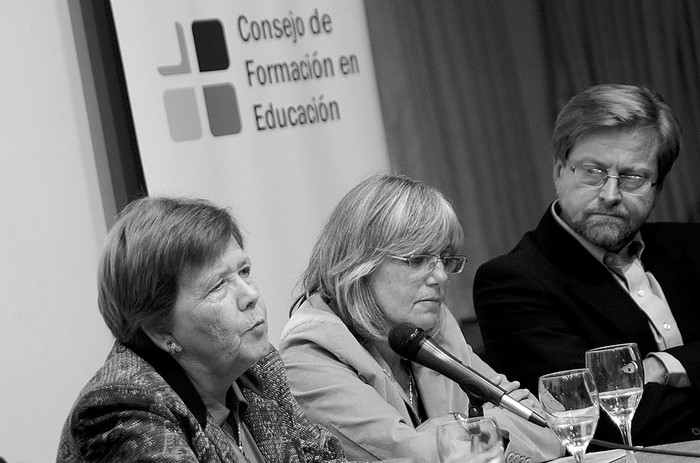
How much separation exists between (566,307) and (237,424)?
4.50ft

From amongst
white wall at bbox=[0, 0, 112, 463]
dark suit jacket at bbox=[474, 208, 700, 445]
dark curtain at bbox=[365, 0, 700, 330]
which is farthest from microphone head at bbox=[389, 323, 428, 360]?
dark curtain at bbox=[365, 0, 700, 330]

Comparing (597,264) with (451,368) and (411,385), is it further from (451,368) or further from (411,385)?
(451,368)

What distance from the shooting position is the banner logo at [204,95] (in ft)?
13.7

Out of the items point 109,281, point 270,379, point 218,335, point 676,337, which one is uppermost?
point 109,281

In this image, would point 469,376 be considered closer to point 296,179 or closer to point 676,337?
point 676,337

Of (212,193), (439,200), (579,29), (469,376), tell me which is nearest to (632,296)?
(439,200)

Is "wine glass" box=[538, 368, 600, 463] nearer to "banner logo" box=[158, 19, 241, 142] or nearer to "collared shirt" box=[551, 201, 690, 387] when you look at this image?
"collared shirt" box=[551, 201, 690, 387]

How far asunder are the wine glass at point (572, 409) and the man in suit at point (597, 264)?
1.16 meters

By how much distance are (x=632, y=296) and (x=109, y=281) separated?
74.8 inches

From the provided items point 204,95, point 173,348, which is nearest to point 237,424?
point 173,348

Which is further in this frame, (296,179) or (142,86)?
(296,179)

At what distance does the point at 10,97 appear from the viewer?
3.86 m

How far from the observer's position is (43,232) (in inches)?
153

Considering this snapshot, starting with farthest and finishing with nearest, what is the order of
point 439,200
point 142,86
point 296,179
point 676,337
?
1. point 296,179
2. point 142,86
3. point 676,337
4. point 439,200
